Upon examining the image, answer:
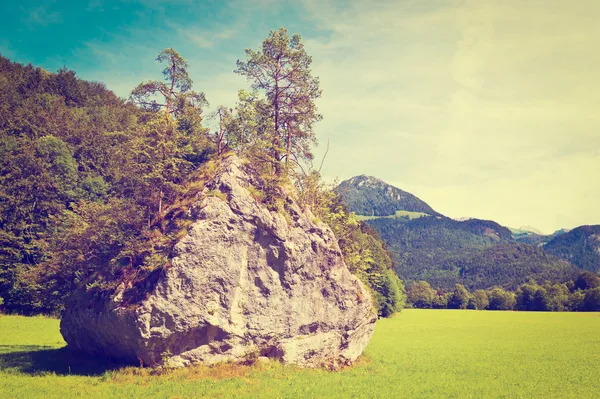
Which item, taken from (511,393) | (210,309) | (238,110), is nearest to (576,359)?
(511,393)

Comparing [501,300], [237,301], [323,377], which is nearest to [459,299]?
[501,300]

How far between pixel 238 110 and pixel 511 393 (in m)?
26.3

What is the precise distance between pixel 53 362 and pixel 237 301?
503 inches

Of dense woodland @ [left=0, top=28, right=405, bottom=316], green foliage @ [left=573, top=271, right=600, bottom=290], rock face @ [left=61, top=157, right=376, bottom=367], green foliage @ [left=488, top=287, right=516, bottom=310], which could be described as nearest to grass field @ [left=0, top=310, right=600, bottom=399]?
rock face @ [left=61, top=157, right=376, bottom=367]

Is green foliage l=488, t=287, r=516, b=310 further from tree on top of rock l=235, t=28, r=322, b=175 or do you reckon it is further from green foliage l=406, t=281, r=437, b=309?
tree on top of rock l=235, t=28, r=322, b=175

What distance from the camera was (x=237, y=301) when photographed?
75.0 ft

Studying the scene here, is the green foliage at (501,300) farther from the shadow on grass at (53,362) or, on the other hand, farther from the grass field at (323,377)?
the shadow on grass at (53,362)

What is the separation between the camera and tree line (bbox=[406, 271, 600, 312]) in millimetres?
118062

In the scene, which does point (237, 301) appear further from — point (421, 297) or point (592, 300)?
point (421, 297)

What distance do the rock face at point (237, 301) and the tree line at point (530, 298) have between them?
400 feet

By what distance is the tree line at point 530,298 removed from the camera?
118m

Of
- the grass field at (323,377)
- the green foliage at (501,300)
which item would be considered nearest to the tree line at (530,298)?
the green foliage at (501,300)

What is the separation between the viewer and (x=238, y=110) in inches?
1185

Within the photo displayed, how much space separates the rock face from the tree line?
12183 centimetres
